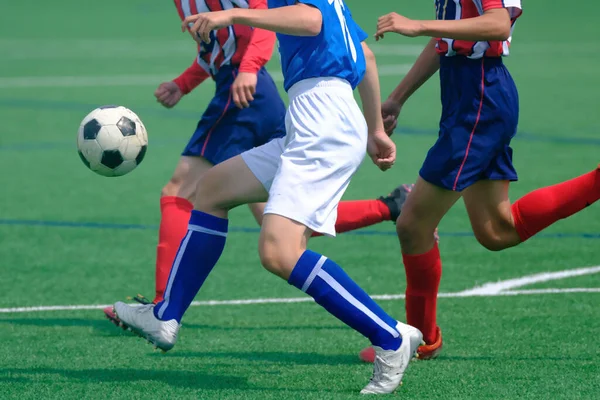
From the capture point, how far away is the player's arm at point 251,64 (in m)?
5.42

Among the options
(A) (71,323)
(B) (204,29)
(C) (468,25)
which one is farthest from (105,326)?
(C) (468,25)

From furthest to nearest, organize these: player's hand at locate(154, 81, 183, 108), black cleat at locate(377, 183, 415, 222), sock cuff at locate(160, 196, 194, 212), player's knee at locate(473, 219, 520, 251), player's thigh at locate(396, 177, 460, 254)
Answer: player's hand at locate(154, 81, 183, 108), black cleat at locate(377, 183, 415, 222), sock cuff at locate(160, 196, 194, 212), player's knee at locate(473, 219, 520, 251), player's thigh at locate(396, 177, 460, 254)

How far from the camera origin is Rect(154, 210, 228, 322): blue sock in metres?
4.84

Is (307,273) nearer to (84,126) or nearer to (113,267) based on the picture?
(84,126)

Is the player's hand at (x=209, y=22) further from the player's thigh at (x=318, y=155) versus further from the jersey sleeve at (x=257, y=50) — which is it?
the jersey sleeve at (x=257, y=50)

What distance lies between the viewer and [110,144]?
5.56m

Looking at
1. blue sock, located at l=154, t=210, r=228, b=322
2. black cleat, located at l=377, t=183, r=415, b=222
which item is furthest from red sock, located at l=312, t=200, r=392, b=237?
blue sock, located at l=154, t=210, r=228, b=322

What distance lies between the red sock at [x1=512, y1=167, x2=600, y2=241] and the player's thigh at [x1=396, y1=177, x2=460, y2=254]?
1.32ft

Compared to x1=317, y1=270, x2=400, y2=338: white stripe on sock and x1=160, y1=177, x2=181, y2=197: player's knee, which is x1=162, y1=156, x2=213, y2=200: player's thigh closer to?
x1=160, y1=177, x2=181, y2=197: player's knee

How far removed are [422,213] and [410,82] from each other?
0.67 meters

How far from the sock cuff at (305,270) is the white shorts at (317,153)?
11cm

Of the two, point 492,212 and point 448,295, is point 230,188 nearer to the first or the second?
point 492,212

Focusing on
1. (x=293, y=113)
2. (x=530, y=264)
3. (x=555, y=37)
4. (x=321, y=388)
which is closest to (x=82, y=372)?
(x=321, y=388)

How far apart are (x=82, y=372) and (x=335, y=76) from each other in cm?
165
